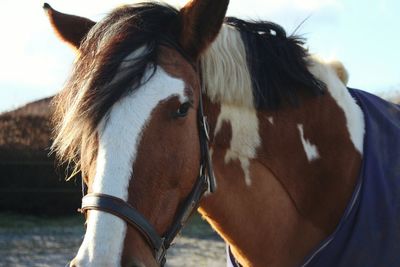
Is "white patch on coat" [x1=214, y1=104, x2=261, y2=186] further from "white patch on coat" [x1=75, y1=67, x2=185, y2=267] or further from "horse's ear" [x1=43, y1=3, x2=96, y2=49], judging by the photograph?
"horse's ear" [x1=43, y1=3, x2=96, y2=49]

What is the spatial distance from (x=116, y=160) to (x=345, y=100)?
1225 mm

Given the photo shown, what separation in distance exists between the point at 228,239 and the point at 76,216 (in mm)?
10414

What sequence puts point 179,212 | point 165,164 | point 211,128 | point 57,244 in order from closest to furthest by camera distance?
point 165,164
point 179,212
point 211,128
point 57,244

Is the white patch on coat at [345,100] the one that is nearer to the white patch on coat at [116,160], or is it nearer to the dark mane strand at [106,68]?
the dark mane strand at [106,68]

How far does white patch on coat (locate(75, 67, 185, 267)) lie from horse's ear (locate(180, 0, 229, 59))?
0.82ft

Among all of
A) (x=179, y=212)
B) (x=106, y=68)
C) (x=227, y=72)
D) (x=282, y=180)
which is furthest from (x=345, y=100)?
(x=106, y=68)

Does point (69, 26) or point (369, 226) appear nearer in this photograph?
point (369, 226)

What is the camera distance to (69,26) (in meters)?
2.44

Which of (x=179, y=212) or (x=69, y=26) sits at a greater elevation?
(x=69, y=26)

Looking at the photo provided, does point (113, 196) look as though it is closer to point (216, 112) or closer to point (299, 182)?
point (216, 112)

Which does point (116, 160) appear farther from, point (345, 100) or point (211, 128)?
point (345, 100)

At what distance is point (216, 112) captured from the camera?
2.27m

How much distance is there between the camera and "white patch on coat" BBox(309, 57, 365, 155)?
8.21 ft

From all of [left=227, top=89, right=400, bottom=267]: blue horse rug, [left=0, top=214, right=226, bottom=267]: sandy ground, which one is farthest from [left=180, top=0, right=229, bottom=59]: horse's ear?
[left=0, top=214, right=226, bottom=267]: sandy ground
